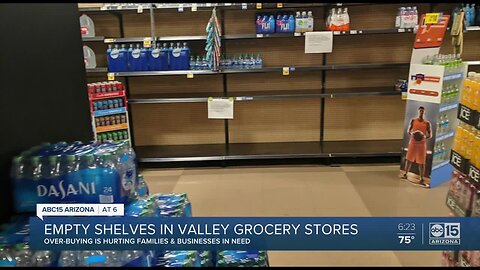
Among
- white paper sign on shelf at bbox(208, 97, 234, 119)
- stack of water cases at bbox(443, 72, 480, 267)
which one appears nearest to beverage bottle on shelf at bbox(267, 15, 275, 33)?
white paper sign on shelf at bbox(208, 97, 234, 119)

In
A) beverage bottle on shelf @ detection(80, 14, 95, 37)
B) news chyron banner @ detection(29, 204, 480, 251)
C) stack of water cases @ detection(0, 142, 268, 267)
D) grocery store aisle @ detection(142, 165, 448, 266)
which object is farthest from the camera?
beverage bottle on shelf @ detection(80, 14, 95, 37)

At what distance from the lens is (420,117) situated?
12.9 ft

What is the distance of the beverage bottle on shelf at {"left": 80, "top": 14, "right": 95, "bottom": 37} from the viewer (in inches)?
181

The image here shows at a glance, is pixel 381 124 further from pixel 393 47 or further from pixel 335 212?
pixel 335 212

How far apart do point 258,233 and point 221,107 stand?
11.6ft

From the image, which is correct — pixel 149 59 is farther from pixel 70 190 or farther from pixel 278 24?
pixel 70 190

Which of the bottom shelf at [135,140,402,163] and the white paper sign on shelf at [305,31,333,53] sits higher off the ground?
the white paper sign on shelf at [305,31,333,53]

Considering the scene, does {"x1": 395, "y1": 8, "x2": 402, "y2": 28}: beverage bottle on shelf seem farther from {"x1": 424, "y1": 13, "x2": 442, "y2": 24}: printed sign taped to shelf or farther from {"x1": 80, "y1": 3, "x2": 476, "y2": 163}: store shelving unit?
{"x1": 424, "y1": 13, "x2": 442, "y2": 24}: printed sign taped to shelf

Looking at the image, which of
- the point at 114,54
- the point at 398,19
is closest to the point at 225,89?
the point at 114,54

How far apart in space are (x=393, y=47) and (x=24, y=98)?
436 centimetres

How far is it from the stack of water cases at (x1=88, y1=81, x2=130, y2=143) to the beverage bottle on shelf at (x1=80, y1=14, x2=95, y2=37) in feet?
2.41

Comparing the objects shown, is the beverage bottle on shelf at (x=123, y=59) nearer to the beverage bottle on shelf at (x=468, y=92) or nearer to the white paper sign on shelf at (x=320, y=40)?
the white paper sign on shelf at (x=320, y=40)

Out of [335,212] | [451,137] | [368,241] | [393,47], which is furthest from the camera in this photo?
[393,47]

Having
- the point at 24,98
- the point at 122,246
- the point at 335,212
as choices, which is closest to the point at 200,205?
the point at 335,212
